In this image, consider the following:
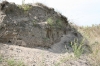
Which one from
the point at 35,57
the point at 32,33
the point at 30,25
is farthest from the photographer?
the point at 30,25

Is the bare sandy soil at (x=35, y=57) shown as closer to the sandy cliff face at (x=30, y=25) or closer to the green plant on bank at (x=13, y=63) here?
the green plant on bank at (x=13, y=63)

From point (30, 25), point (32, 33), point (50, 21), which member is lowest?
point (32, 33)

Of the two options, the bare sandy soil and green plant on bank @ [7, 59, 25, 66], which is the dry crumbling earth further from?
green plant on bank @ [7, 59, 25, 66]

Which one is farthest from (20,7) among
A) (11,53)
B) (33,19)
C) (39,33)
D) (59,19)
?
(11,53)

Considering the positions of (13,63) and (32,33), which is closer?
(13,63)

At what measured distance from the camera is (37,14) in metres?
8.20

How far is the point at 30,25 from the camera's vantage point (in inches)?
290

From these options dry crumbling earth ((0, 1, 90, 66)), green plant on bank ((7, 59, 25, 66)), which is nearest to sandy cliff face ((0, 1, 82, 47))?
dry crumbling earth ((0, 1, 90, 66))

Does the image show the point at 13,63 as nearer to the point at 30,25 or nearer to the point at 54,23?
the point at 30,25

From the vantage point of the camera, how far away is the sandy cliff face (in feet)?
22.6

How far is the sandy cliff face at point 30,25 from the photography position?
22.6 feet

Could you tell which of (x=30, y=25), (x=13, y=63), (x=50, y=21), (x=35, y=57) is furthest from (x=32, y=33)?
(x=13, y=63)

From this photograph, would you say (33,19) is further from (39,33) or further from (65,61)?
(65,61)

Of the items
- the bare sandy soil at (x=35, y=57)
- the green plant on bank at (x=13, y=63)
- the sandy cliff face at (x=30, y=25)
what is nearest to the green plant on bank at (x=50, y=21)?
the sandy cliff face at (x=30, y=25)
